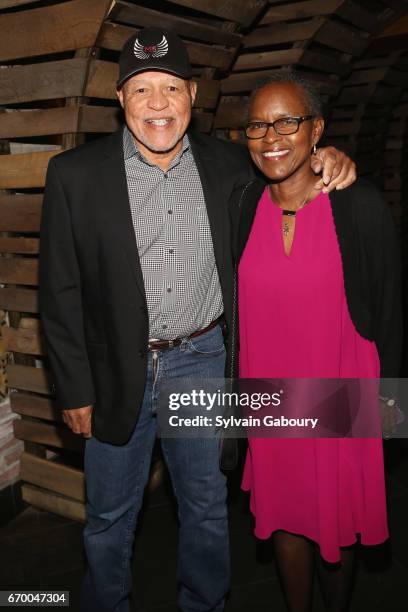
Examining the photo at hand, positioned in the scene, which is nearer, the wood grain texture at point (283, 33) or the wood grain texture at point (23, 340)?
the wood grain texture at point (23, 340)

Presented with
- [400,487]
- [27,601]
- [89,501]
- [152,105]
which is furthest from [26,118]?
[400,487]

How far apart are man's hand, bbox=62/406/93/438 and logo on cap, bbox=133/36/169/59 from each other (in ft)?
4.43

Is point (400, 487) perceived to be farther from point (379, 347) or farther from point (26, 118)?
point (26, 118)

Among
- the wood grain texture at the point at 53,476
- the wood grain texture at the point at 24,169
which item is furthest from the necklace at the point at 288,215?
the wood grain texture at the point at 53,476

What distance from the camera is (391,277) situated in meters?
2.31

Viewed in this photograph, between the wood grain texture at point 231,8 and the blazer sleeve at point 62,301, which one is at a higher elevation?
the wood grain texture at point 231,8

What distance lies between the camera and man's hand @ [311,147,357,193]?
2.27 metres

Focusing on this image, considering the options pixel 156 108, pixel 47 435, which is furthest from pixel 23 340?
pixel 156 108

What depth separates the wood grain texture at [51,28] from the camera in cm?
281

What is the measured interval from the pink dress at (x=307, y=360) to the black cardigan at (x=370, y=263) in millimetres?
33

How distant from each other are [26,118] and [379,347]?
209 cm

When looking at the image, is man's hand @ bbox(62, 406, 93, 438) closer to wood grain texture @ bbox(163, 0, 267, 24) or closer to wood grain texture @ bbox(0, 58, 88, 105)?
wood grain texture @ bbox(0, 58, 88, 105)

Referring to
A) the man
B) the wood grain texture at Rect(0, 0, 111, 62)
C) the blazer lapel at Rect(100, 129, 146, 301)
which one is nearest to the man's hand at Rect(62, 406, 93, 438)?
the man

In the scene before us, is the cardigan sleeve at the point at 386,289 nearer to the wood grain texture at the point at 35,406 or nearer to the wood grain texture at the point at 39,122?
the wood grain texture at the point at 39,122
